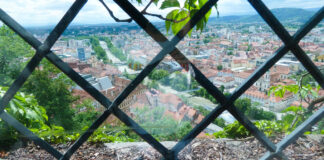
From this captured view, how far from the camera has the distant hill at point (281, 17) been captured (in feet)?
2.85

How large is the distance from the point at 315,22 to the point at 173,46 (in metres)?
0.51

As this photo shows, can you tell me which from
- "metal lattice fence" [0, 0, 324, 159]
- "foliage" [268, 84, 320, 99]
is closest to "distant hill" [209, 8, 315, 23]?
"metal lattice fence" [0, 0, 324, 159]

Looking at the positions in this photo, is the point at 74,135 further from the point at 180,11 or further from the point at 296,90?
the point at 296,90

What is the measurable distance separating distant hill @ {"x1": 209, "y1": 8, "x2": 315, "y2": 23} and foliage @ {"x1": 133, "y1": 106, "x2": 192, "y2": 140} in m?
0.44

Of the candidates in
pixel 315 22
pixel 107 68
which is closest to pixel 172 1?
pixel 107 68

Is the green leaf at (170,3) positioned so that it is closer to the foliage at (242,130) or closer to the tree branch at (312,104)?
the foliage at (242,130)

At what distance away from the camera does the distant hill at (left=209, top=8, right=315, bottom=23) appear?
870mm

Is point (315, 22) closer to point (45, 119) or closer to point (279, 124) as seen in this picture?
point (279, 124)

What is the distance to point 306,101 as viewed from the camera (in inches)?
47.0

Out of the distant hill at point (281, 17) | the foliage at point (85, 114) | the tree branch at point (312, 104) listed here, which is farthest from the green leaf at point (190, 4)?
the tree branch at point (312, 104)

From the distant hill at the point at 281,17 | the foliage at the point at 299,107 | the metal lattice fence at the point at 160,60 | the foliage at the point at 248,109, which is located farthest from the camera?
the foliage at the point at 299,107

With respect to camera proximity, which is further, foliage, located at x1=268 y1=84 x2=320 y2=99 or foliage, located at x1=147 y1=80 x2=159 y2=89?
foliage, located at x1=268 y1=84 x2=320 y2=99

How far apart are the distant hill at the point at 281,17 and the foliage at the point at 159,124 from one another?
1.45ft

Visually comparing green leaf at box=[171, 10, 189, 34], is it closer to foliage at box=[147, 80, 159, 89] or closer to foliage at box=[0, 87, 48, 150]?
foliage at box=[147, 80, 159, 89]
